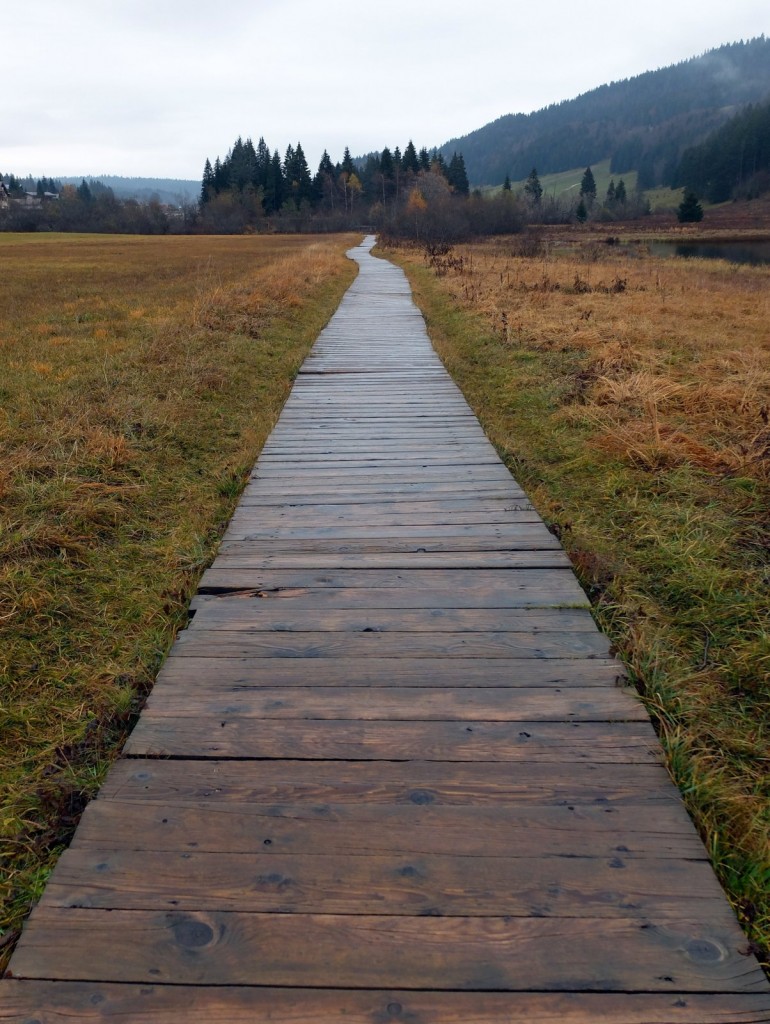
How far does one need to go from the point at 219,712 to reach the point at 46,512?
2.58 m

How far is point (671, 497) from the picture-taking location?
4.62 meters

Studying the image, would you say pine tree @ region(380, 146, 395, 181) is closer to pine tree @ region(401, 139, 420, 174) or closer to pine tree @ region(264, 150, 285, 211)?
pine tree @ region(401, 139, 420, 174)

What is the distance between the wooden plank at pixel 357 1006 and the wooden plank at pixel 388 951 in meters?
0.02

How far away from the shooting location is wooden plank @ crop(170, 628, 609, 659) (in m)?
2.71

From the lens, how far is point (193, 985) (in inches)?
57.9

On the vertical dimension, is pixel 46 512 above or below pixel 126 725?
above

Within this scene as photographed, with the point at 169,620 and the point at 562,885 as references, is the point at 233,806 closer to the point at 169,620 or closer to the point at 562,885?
the point at 562,885

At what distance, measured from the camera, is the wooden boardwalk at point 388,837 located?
4.82 feet

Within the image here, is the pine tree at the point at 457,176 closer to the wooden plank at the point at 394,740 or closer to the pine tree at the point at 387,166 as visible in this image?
the pine tree at the point at 387,166

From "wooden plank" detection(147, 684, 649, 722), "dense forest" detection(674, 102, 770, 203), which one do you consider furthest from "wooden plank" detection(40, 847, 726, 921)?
"dense forest" detection(674, 102, 770, 203)

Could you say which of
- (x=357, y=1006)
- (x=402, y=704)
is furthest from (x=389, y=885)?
(x=402, y=704)

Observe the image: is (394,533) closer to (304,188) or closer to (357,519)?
(357,519)

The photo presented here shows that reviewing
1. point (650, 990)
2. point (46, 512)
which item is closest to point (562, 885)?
point (650, 990)

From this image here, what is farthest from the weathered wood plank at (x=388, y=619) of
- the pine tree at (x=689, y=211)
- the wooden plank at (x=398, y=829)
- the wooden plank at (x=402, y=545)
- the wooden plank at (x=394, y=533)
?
the pine tree at (x=689, y=211)
